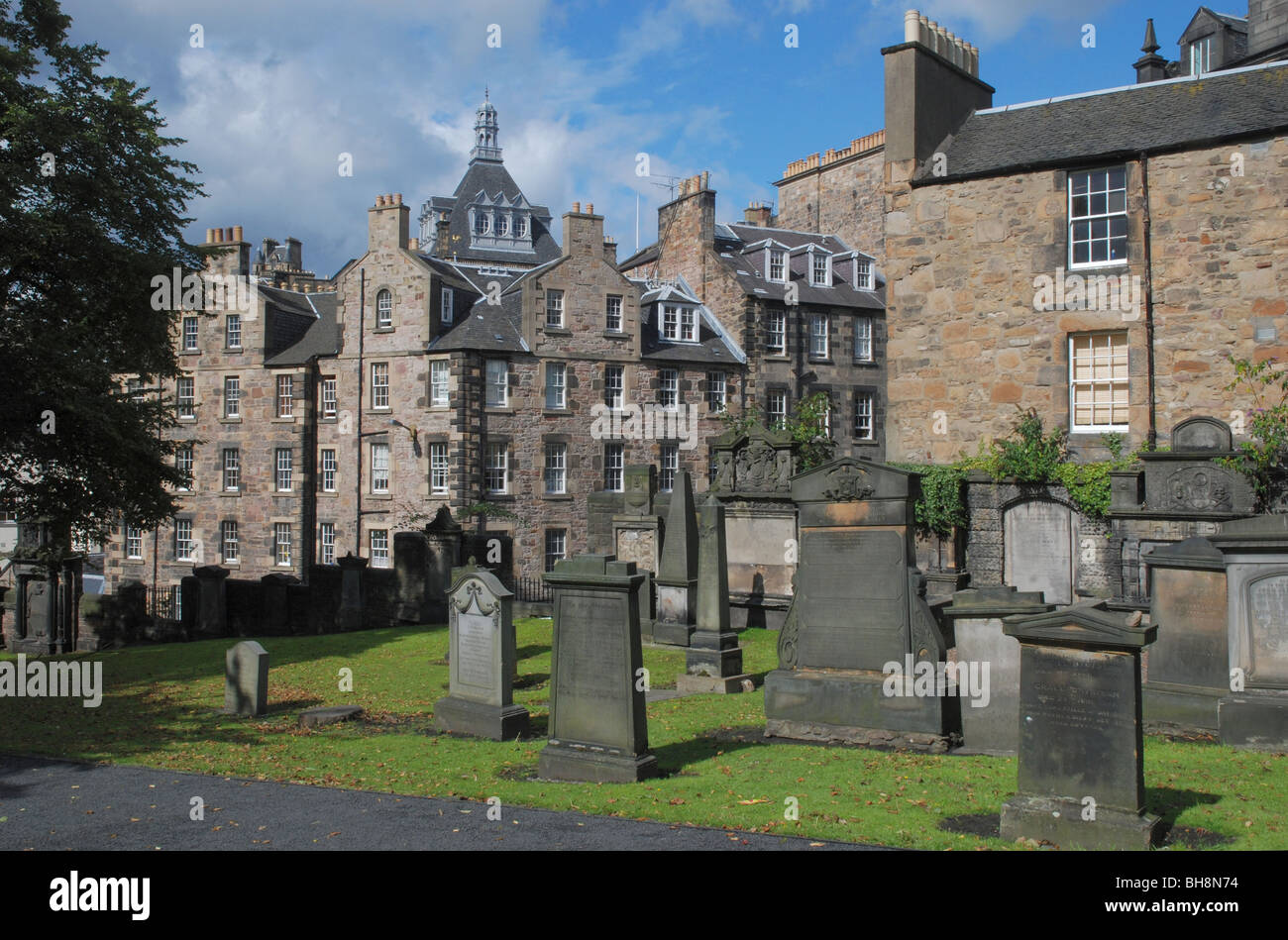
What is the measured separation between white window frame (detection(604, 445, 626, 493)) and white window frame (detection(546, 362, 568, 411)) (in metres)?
2.63

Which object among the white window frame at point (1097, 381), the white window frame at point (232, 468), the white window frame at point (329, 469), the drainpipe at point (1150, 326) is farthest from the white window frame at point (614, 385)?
the drainpipe at point (1150, 326)

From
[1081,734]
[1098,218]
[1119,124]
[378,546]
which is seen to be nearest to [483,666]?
[1081,734]

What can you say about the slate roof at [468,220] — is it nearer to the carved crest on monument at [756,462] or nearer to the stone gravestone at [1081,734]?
the carved crest on monument at [756,462]

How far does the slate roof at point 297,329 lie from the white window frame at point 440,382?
16.5 ft

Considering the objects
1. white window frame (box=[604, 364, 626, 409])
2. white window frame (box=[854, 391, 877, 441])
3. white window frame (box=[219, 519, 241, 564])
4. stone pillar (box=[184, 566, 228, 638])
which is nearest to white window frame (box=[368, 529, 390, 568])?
white window frame (box=[219, 519, 241, 564])

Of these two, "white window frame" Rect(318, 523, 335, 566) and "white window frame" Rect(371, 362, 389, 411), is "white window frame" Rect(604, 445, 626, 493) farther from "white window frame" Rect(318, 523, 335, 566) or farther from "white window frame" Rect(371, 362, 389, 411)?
"white window frame" Rect(318, 523, 335, 566)

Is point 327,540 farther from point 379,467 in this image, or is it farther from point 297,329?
point 297,329

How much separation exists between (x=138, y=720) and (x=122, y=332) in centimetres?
Result: 896

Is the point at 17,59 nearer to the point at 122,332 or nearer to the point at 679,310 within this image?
the point at 122,332

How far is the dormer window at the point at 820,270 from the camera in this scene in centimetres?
4416

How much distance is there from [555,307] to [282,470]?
1356 centimetres

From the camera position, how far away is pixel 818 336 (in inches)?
1725
